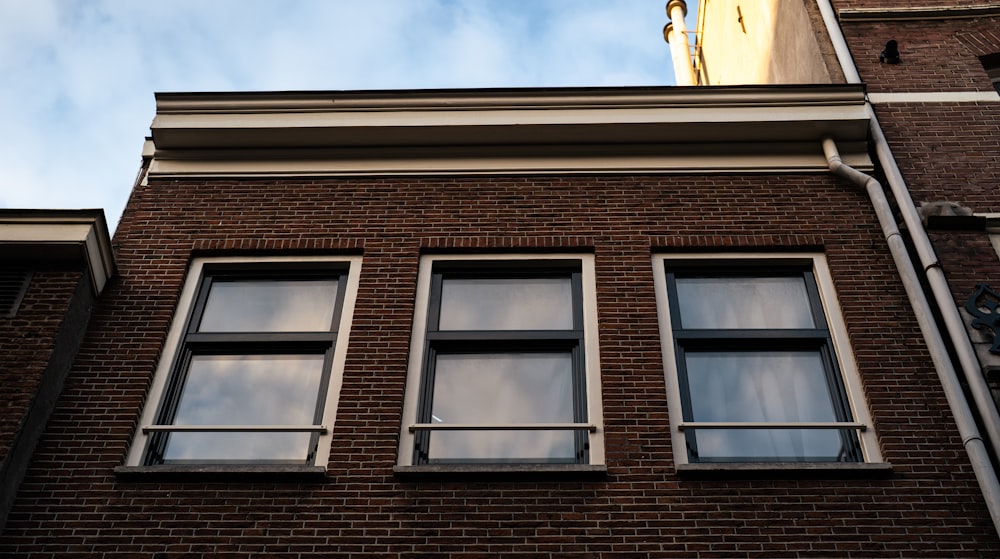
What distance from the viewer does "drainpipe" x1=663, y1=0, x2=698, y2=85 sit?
2011 cm

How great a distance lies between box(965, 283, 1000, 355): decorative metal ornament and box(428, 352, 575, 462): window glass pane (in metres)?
3.33

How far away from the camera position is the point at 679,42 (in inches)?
826

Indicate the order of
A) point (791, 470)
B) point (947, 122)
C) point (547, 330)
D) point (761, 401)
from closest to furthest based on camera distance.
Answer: point (791, 470), point (761, 401), point (547, 330), point (947, 122)

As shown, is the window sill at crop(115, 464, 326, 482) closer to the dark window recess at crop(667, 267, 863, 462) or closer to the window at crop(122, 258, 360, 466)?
the window at crop(122, 258, 360, 466)

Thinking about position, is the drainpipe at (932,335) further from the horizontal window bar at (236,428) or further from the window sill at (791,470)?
the horizontal window bar at (236,428)

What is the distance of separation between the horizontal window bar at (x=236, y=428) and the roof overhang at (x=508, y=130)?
303cm

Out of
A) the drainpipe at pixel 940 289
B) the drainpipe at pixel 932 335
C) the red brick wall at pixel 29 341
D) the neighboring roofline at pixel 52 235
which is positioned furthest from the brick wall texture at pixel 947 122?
the red brick wall at pixel 29 341

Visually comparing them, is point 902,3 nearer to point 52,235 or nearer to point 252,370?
point 252,370

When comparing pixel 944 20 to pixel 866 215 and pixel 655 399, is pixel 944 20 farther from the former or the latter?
pixel 655 399

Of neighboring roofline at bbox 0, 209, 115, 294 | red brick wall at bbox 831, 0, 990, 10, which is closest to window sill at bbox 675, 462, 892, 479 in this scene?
neighboring roofline at bbox 0, 209, 115, 294

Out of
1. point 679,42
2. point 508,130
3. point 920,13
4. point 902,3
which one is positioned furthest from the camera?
point 679,42

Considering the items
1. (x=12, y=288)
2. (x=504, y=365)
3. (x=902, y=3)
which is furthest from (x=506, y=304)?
(x=902, y=3)

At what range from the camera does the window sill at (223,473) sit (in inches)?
261

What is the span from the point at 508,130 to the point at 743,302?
2.94m
